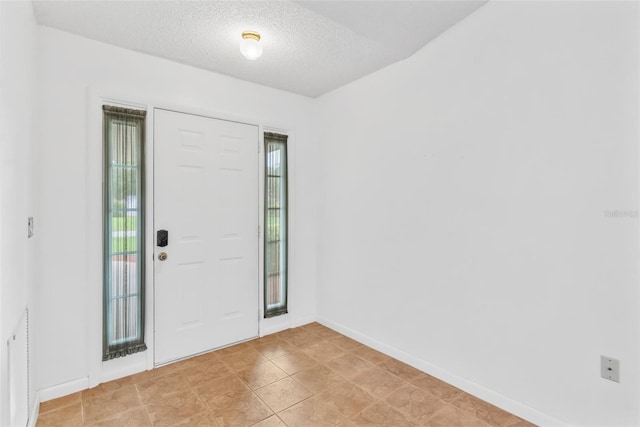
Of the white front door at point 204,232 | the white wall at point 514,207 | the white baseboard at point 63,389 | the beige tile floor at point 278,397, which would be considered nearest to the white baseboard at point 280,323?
the white front door at point 204,232

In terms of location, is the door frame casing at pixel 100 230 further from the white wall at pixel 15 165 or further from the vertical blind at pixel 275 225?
the vertical blind at pixel 275 225

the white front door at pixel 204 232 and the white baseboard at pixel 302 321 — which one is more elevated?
the white front door at pixel 204 232

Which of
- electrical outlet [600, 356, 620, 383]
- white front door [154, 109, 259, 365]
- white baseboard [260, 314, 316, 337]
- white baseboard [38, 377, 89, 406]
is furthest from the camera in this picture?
white baseboard [260, 314, 316, 337]

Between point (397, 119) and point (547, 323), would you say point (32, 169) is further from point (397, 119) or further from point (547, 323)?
point (547, 323)

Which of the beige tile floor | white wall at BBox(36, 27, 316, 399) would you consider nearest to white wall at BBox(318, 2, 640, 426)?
the beige tile floor

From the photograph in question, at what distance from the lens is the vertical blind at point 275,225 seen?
334 centimetres

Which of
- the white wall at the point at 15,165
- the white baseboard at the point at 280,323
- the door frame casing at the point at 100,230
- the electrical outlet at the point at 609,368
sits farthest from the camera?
the white baseboard at the point at 280,323

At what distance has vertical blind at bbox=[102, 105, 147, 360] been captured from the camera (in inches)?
96.0

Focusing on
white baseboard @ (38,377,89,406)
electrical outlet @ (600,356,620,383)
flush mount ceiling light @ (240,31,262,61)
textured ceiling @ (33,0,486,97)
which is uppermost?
textured ceiling @ (33,0,486,97)

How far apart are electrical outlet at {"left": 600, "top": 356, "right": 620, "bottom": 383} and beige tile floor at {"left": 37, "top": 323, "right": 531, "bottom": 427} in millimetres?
562

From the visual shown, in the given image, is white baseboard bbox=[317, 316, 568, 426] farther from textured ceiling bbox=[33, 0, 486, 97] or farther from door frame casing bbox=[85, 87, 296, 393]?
textured ceiling bbox=[33, 0, 486, 97]

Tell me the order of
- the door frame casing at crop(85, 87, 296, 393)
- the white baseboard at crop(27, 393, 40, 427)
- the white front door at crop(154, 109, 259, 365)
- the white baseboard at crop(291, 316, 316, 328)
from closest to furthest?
the white baseboard at crop(27, 393, 40, 427) < the door frame casing at crop(85, 87, 296, 393) < the white front door at crop(154, 109, 259, 365) < the white baseboard at crop(291, 316, 316, 328)

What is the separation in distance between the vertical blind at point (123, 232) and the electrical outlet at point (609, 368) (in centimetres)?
301

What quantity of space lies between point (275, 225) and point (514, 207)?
7.17 feet
